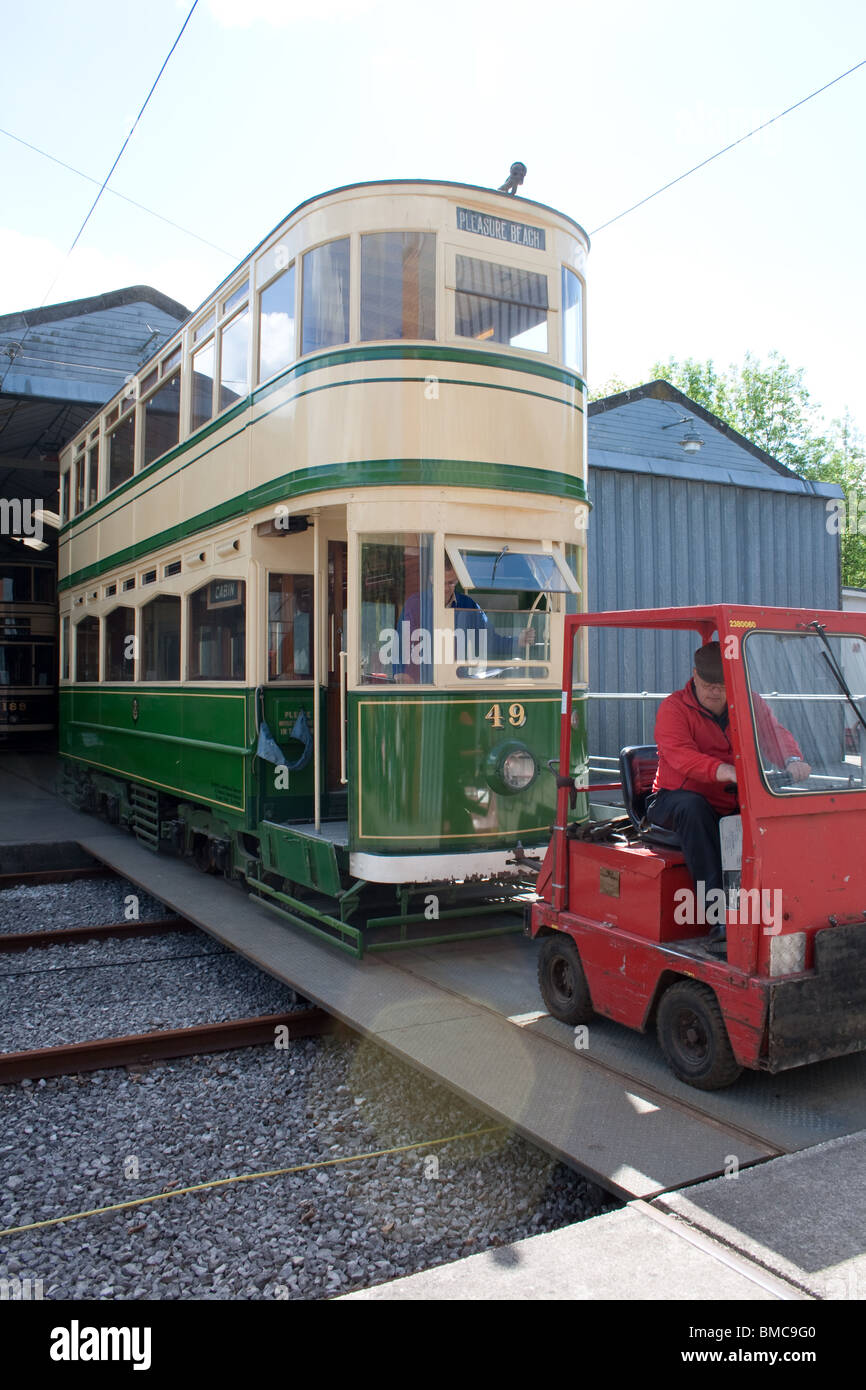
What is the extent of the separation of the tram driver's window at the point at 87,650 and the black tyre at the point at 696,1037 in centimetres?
878

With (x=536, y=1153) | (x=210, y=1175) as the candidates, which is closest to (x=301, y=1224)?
(x=210, y=1175)

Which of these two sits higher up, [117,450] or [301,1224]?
[117,450]

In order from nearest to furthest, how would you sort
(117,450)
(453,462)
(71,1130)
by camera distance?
(71,1130) < (453,462) < (117,450)

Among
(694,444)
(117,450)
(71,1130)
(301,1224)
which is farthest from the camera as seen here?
(694,444)

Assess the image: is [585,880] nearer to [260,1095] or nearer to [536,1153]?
[536,1153]

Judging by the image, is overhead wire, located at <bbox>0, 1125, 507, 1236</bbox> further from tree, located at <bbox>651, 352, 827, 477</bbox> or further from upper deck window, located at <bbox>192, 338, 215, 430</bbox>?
tree, located at <bbox>651, 352, 827, 477</bbox>

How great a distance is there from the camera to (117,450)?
1066 centimetres

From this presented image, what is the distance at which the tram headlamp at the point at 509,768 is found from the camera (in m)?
5.90

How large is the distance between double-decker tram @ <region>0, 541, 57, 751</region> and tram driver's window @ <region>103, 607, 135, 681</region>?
36.7 feet

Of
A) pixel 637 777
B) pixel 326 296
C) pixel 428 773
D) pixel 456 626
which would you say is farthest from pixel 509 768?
pixel 326 296

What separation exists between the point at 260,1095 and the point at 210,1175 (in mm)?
774

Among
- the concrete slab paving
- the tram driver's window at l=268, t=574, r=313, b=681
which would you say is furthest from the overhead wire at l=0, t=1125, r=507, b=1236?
the tram driver's window at l=268, t=574, r=313, b=681

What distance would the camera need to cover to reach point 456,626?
19.3 ft

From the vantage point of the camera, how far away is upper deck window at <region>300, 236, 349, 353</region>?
6059 mm
